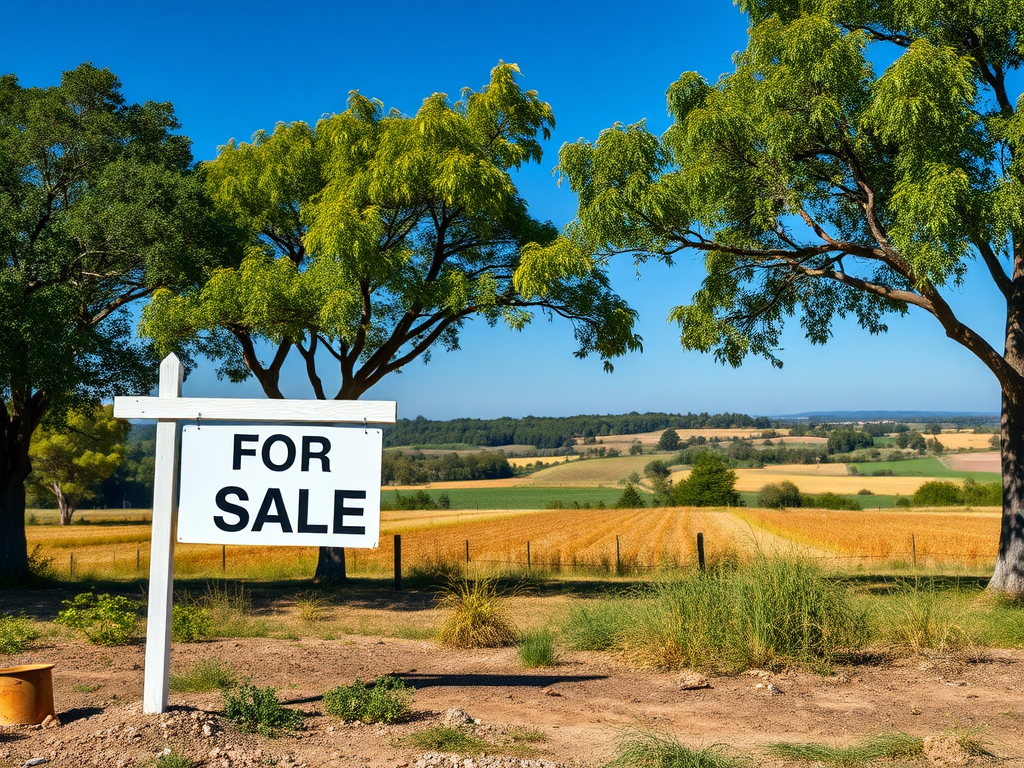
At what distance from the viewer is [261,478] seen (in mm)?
5508

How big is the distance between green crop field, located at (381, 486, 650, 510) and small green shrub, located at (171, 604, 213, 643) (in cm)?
6087

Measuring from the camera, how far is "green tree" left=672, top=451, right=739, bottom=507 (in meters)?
61.5

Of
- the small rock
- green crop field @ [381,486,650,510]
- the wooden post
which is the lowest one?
green crop field @ [381,486,650,510]

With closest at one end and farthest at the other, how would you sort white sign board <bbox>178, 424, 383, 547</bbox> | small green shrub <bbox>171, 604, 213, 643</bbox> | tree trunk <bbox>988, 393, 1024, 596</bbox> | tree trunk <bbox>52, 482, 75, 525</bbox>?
white sign board <bbox>178, 424, 383, 547</bbox>, small green shrub <bbox>171, 604, 213, 643</bbox>, tree trunk <bbox>988, 393, 1024, 596</bbox>, tree trunk <bbox>52, 482, 75, 525</bbox>

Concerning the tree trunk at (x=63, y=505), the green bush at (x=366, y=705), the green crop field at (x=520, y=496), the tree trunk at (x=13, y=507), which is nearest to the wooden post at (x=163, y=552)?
the green bush at (x=366, y=705)

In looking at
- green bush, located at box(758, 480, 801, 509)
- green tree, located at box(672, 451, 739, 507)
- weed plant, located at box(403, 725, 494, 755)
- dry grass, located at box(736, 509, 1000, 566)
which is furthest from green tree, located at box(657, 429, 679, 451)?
weed plant, located at box(403, 725, 494, 755)

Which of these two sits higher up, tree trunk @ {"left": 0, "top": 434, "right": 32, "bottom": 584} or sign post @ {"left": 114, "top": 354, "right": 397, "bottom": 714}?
sign post @ {"left": 114, "top": 354, "right": 397, "bottom": 714}

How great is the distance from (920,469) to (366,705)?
96.9m

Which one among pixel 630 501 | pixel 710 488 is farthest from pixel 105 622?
pixel 630 501

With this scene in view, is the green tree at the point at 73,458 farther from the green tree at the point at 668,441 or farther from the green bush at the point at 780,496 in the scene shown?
the green tree at the point at 668,441

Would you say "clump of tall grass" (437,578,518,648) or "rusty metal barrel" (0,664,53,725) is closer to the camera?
"rusty metal barrel" (0,664,53,725)

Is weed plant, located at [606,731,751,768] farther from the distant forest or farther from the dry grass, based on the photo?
the distant forest

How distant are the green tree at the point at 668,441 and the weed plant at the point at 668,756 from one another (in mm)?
113463

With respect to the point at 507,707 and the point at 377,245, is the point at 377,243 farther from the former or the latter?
the point at 507,707
